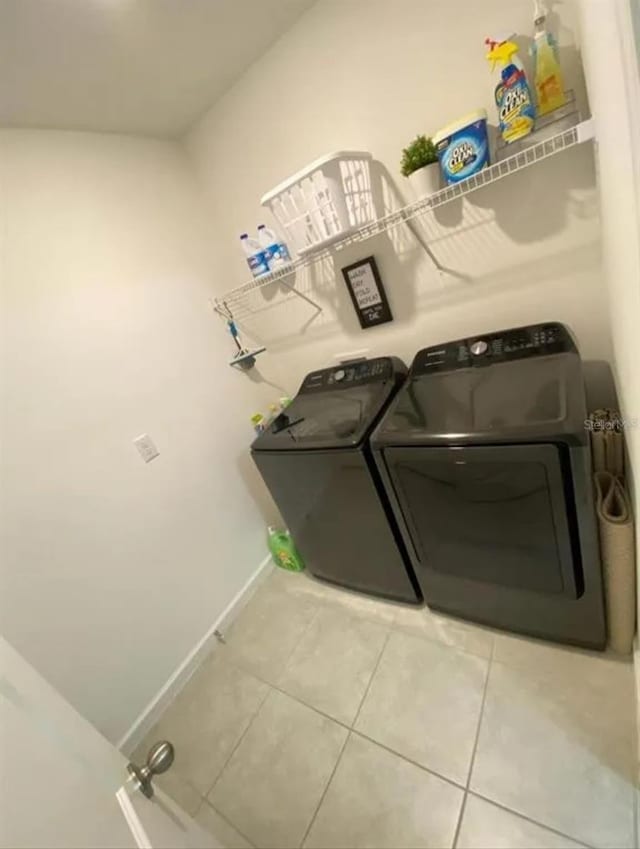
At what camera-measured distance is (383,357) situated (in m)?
1.70

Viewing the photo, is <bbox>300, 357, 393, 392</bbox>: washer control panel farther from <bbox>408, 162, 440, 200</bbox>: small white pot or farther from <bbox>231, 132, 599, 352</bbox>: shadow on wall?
<bbox>408, 162, 440, 200</bbox>: small white pot

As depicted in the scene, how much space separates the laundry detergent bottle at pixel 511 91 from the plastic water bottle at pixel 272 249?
0.90 m

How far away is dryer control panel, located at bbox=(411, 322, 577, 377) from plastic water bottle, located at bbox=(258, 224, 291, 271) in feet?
2.46

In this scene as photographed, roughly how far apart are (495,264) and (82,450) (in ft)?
5.83

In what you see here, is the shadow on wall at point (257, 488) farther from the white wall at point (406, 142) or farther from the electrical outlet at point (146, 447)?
the white wall at point (406, 142)

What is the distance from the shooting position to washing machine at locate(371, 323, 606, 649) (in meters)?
0.99

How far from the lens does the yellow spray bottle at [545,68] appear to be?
3.13 feet

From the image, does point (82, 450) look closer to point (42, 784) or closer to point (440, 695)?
point (42, 784)

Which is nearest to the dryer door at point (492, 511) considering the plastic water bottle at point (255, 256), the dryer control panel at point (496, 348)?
the dryer control panel at point (496, 348)

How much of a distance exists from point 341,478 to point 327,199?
3.36 ft

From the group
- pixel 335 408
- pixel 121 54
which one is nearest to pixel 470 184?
pixel 335 408

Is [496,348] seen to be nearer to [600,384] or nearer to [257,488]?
[600,384]

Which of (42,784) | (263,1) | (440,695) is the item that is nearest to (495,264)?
(263,1)

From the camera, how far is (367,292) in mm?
1652
